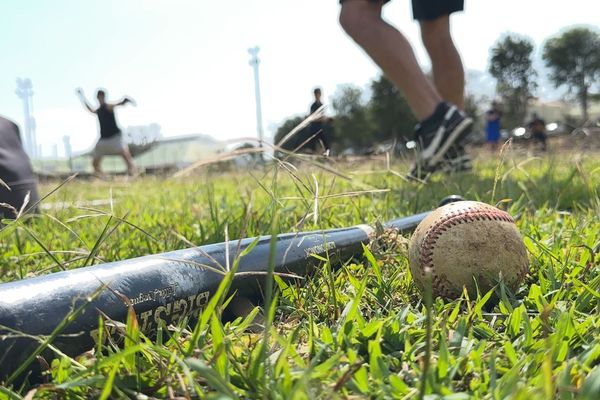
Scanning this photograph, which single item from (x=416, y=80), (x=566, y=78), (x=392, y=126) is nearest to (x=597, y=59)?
(x=566, y=78)

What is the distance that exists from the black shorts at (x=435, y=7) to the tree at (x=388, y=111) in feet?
146

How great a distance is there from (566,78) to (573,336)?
61583mm

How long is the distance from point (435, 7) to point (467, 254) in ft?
10.7

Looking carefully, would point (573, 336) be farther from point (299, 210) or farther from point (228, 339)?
point (299, 210)

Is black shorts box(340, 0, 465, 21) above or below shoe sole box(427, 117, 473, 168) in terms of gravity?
above

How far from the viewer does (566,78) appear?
54844 mm

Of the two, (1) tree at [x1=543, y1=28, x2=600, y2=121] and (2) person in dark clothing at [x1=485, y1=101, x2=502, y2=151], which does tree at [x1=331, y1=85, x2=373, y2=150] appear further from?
(2) person in dark clothing at [x1=485, y1=101, x2=502, y2=151]

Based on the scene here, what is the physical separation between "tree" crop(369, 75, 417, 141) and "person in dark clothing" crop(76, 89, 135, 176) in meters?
38.8

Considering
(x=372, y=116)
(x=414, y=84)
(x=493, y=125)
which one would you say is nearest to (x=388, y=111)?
(x=372, y=116)

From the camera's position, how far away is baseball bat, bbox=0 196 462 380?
95cm

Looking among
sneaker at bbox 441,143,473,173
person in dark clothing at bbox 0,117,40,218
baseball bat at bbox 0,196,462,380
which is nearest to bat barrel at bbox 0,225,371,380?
baseball bat at bbox 0,196,462,380

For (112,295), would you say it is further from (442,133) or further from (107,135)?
(107,135)

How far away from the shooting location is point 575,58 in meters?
54.6

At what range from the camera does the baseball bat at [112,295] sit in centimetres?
95
